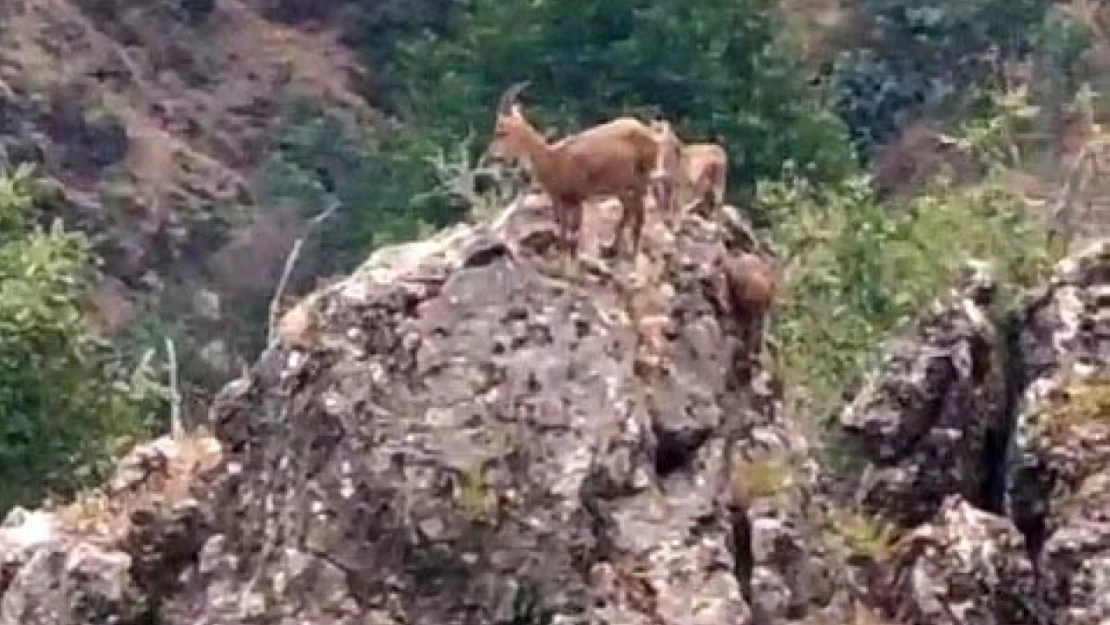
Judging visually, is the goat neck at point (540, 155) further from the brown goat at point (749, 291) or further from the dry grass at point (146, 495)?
the dry grass at point (146, 495)

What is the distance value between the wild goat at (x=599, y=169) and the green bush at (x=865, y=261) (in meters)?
14.3

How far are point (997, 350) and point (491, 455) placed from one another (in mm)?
3719

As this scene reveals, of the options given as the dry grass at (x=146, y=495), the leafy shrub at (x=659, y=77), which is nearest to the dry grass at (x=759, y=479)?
the dry grass at (x=146, y=495)

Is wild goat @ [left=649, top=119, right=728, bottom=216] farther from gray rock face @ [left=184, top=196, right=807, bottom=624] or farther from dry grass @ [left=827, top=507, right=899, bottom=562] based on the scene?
dry grass @ [left=827, top=507, right=899, bottom=562]

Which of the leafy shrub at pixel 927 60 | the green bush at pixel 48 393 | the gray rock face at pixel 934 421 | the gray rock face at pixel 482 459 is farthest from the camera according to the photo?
the leafy shrub at pixel 927 60

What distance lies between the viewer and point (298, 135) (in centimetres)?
6250

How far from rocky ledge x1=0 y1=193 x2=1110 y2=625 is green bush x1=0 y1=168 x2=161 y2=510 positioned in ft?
55.6

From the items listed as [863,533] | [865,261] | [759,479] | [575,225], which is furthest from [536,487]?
[865,261]

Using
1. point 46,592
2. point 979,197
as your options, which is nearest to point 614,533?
point 46,592

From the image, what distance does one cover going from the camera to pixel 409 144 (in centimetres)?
5306

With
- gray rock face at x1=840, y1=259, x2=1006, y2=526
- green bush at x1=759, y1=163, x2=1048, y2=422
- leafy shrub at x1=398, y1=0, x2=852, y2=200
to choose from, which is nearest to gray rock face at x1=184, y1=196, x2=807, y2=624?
gray rock face at x1=840, y1=259, x2=1006, y2=526

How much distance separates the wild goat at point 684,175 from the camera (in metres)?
15.1

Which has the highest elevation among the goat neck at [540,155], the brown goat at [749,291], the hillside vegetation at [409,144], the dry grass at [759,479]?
the goat neck at [540,155]

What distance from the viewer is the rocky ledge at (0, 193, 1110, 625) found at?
511 inches
